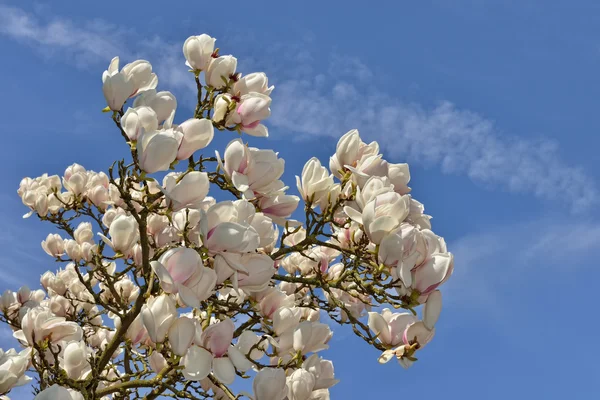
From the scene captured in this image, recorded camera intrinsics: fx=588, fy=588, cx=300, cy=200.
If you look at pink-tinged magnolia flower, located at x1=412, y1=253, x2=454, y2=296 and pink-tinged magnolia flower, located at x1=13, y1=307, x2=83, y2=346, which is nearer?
pink-tinged magnolia flower, located at x1=412, y1=253, x2=454, y2=296

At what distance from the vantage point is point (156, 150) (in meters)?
2.44

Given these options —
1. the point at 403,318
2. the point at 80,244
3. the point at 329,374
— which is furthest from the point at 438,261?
the point at 80,244

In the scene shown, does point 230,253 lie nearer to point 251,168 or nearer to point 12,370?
point 251,168

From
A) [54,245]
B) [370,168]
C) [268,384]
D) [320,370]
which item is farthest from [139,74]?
[54,245]

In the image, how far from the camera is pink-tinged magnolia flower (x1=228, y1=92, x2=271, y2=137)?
3098 millimetres

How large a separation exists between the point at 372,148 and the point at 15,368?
2.05 meters

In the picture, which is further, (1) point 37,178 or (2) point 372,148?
(1) point 37,178

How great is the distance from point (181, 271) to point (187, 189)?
352mm

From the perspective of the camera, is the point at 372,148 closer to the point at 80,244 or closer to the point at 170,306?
the point at 170,306

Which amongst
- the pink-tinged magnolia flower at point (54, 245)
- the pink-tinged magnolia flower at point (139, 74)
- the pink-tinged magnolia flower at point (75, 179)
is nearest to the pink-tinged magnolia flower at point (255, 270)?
the pink-tinged magnolia flower at point (139, 74)

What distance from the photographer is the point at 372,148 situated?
309 cm

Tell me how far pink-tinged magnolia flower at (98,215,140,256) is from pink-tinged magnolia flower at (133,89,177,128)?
1.67ft

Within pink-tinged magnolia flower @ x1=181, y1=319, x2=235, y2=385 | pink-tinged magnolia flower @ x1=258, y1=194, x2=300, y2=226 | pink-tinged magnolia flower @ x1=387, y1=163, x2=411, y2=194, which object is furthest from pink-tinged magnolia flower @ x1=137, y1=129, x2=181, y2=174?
pink-tinged magnolia flower @ x1=387, y1=163, x2=411, y2=194

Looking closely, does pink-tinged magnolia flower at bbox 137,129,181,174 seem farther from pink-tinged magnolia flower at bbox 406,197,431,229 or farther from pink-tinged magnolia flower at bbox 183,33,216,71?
pink-tinged magnolia flower at bbox 406,197,431,229
